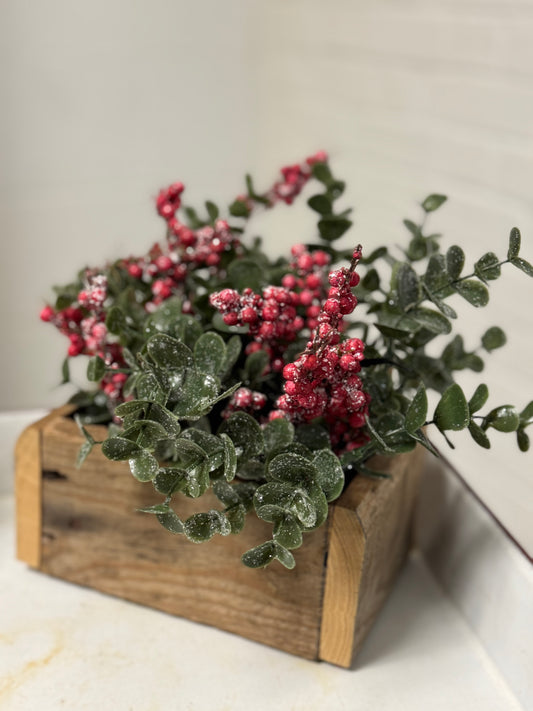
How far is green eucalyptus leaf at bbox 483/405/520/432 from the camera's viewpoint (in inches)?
19.2

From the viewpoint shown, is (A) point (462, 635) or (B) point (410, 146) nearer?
(A) point (462, 635)

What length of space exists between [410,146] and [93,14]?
46 centimetres

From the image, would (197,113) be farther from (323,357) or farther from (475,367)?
(323,357)

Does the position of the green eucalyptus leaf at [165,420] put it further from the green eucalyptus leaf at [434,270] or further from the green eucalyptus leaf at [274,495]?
the green eucalyptus leaf at [434,270]

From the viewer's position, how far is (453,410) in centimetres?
46

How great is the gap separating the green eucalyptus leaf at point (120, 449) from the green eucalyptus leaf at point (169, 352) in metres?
0.06

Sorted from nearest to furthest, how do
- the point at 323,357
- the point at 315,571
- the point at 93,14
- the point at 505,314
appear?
the point at 323,357 < the point at 315,571 < the point at 505,314 < the point at 93,14

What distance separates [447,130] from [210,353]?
1.19ft

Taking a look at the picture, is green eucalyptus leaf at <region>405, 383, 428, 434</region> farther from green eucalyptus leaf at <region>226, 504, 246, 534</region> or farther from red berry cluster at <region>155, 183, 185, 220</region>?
red berry cluster at <region>155, 183, 185, 220</region>

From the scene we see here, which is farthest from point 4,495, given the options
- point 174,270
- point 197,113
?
point 197,113

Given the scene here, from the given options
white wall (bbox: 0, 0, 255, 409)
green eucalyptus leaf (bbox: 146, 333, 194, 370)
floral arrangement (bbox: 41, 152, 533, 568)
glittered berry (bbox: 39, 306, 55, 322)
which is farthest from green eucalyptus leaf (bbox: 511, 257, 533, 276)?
white wall (bbox: 0, 0, 255, 409)

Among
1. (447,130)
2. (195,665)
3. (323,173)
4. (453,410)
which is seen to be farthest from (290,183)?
(195,665)

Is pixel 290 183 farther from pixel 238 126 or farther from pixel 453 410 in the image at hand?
pixel 238 126

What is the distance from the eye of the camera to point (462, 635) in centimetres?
62
